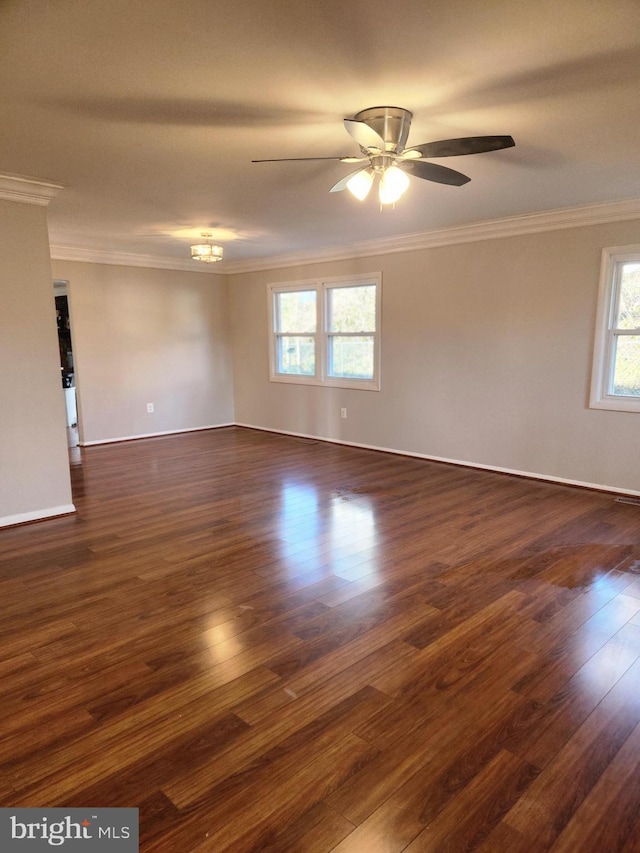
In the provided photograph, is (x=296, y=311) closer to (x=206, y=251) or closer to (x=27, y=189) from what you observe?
(x=206, y=251)

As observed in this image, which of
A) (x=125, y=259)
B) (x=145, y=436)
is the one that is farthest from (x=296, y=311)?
Answer: (x=145, y=436)

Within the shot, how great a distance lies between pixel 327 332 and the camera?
6.70 m

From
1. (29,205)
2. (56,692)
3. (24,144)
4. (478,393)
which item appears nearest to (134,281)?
(29,205)

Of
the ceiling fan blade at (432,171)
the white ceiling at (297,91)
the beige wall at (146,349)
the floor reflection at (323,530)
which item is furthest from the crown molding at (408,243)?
the floor reflection at (323,530)

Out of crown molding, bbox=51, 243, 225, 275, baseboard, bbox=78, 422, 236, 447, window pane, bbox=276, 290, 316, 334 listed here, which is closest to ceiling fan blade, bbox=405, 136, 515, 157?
window pane, bbox=276, 290, 316, 334

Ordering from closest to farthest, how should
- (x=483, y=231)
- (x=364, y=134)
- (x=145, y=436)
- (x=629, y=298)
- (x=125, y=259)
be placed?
1. (x=364, y=134)
2. (x=629, y=298)
3. (x=483, y=231)
4. (x=125, y=259)
5. (x=145, y=436)

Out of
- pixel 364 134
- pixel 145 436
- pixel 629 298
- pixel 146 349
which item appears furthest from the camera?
pixel 145 436

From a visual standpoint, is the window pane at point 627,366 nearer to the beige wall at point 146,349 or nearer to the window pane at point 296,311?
the window pane at point 296,311

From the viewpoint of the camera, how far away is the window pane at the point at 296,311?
22.7 ft

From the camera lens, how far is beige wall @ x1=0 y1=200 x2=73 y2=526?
3656 millimetres

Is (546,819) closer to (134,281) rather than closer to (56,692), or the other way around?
(56,692)

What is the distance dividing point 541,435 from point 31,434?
14.3 feet

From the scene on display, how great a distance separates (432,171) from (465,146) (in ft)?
1.19

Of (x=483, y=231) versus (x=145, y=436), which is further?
(x=145, y=436)
